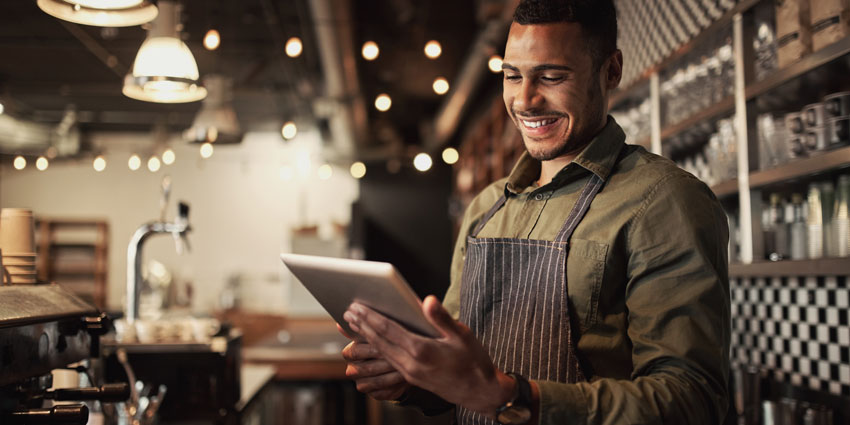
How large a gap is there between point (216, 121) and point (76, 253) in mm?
6859

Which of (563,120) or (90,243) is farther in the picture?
(90,243)

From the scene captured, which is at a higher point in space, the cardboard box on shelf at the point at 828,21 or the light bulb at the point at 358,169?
the light bulb at the point at 358,169

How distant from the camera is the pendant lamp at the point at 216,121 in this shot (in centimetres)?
437

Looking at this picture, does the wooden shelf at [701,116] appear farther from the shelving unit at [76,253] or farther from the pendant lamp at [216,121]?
the shelving unit at [76,253]

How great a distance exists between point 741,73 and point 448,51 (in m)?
5.38

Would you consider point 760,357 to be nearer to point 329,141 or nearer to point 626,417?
point 626,417

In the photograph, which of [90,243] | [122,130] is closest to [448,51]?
[122,130]

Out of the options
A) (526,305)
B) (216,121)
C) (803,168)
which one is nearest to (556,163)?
(526,305)

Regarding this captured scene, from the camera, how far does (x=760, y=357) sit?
2.87 metres

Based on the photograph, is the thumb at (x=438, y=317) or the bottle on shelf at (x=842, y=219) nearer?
the thumb at (x=438, y=317)

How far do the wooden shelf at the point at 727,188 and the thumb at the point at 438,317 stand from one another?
1996mm

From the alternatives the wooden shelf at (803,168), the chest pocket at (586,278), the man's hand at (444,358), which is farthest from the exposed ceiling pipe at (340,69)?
the man's hand at (444,358)

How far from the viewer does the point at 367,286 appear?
3.76ft

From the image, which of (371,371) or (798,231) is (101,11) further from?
(798,231)
